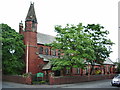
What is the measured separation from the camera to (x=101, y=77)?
144 feet

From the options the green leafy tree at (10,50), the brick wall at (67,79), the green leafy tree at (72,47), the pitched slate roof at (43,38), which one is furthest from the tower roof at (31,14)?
the brick wall at (67,79)

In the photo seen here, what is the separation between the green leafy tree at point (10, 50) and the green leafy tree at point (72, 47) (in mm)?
7372

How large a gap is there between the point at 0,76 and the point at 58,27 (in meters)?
14.9

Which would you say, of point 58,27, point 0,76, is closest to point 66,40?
point 58,27

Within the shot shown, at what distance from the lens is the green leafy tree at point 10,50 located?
3103 cm

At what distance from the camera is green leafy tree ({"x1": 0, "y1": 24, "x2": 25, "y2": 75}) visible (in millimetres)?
31031

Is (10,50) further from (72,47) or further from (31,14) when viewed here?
(72,47)

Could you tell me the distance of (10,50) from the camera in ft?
105

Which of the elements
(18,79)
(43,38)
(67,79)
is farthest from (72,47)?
(43,38)

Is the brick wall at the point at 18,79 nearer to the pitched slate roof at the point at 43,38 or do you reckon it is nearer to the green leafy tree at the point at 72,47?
the green leafy tree at the point at 72,47

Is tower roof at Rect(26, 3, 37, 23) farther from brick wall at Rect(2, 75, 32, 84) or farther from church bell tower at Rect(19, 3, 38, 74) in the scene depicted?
brick wall at Rect(2, 75, 32, 84)

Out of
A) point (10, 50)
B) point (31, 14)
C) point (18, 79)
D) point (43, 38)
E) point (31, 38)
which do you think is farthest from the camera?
point (43, 38)

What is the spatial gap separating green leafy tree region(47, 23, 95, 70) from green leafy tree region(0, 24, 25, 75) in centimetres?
737

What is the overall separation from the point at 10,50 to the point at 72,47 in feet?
38.7
